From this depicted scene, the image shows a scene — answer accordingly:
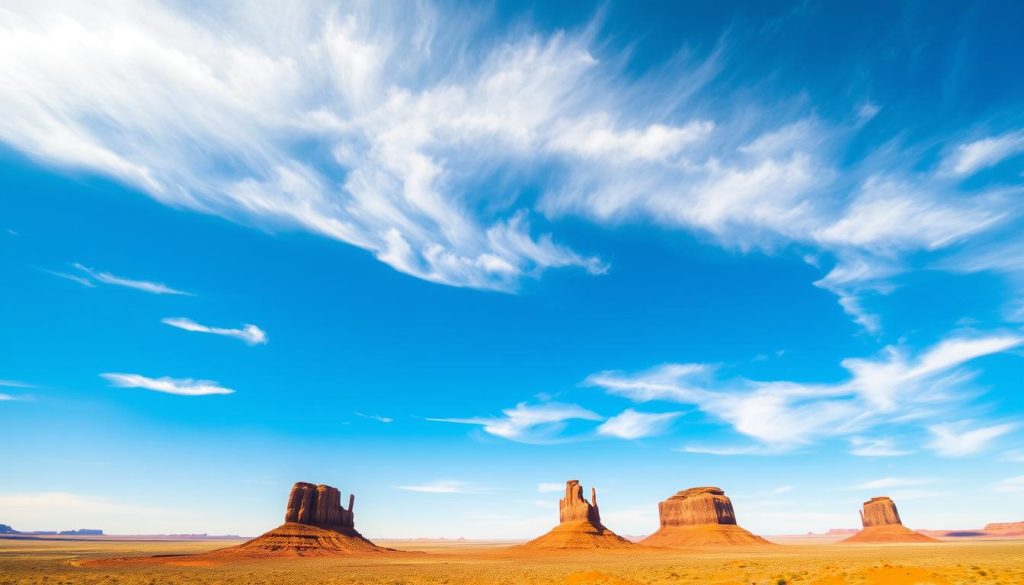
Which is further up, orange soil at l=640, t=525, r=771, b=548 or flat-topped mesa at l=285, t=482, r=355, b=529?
flat-topped mesa at l=285, t=482, r=355, b=529

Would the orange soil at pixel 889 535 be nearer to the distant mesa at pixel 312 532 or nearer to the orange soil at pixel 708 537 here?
the orange soil at pixel 708 537

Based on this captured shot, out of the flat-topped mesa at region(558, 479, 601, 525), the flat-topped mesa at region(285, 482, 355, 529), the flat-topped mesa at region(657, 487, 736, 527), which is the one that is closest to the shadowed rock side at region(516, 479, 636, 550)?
the flat-topped mesa at region(558, 479, 601, 525)

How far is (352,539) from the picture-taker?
10969cm

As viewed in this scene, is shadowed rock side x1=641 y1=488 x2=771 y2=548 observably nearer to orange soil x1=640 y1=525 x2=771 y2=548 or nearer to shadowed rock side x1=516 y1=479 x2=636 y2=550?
orange soil x1=640 y1=525 x2=771 y2=548

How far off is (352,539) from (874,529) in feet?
558

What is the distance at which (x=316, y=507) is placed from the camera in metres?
112

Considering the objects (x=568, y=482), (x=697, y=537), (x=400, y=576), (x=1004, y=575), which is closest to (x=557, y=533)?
(x=568, y=482)

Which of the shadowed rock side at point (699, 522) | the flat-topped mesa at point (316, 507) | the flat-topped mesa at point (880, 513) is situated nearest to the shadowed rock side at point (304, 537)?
the flat-topped mesa at point (316, 507)

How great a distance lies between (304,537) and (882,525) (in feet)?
604

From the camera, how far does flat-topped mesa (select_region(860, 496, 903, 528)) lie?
16062cm

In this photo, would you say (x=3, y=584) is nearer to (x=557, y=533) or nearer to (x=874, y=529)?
(x=557, y=533)

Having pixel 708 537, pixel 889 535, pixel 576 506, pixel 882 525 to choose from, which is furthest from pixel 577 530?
pixel 882 525

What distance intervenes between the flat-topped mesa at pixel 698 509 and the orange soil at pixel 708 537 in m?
4.45

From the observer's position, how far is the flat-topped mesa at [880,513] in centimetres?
16062
